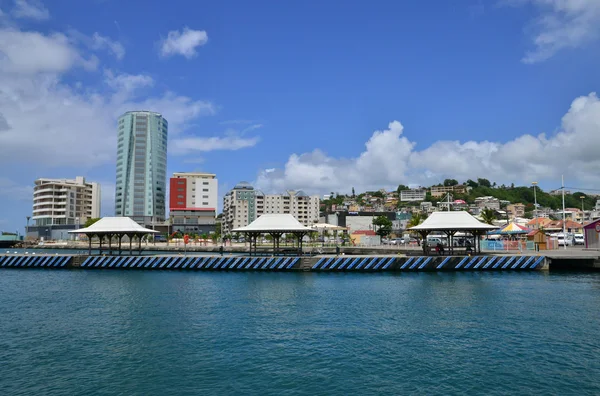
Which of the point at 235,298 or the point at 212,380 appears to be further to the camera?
the point at 235,298

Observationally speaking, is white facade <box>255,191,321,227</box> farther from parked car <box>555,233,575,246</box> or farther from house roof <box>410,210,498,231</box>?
house roof <box>410,210,498,231</box>

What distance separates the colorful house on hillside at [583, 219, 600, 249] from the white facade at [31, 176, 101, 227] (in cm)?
14486

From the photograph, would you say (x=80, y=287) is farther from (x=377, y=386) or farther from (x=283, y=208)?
(x=283, y=208)

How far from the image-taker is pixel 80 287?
3650 centimetres

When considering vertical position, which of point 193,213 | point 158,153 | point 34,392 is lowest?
point 34,392

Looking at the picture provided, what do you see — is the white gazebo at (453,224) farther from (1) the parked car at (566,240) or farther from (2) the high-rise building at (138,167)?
(2) the high-rise building at (138,167)

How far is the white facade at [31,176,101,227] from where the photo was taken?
488 feet

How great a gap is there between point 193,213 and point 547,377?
157 meters

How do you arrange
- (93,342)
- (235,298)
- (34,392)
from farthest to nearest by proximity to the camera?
1. (235,298)
2. (93,342)
3. (34,392)

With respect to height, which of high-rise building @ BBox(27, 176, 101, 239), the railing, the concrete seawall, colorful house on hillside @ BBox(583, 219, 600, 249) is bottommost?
the concrete seawall

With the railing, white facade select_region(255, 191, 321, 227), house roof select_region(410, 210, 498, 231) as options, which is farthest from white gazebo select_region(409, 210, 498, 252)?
white facade select_region(255, 191, 321, 227)

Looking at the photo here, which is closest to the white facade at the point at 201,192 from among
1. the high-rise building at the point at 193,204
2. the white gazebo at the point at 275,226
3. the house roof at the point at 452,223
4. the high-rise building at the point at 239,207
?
the high-rise building at the point at 193,204

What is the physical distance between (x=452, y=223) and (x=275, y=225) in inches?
784

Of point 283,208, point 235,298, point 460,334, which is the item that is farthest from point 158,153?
point 460,334
